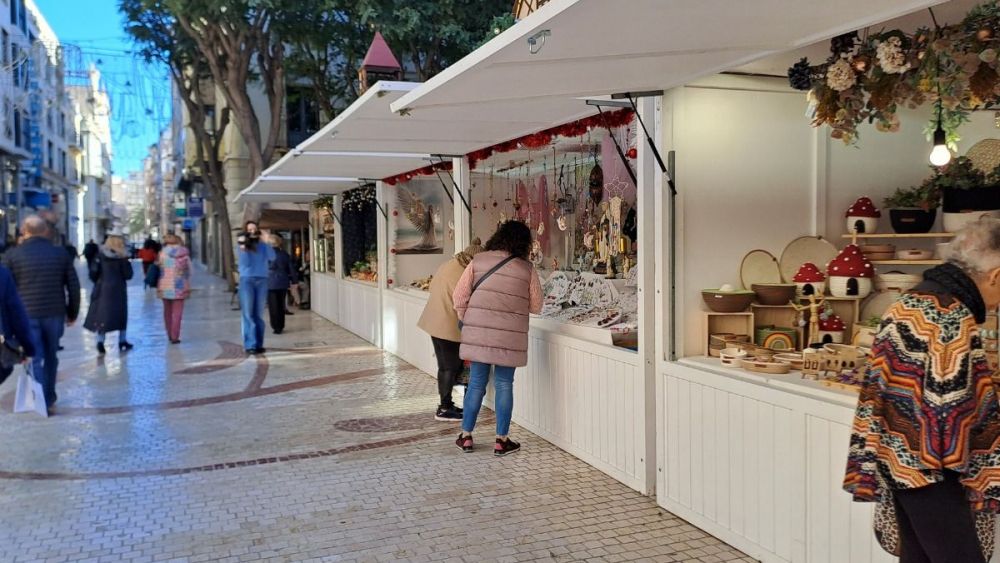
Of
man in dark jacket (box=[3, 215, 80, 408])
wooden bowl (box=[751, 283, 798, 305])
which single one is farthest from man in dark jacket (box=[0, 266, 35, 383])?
wooden bowl (box=[751, 283, 798, 305])

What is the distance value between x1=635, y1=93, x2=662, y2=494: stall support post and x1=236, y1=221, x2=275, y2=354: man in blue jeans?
7.28 meters

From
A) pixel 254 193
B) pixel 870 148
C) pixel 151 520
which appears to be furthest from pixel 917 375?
pixel 254 193

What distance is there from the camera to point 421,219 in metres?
10.6

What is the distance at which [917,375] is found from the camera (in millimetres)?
2316

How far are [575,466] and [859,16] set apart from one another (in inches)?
134

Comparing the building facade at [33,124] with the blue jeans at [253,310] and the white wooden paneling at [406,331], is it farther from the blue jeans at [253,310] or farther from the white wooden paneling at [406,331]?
the white wooden paneling at [406,331]

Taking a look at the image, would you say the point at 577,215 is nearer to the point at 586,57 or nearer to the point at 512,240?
the point at 512,240

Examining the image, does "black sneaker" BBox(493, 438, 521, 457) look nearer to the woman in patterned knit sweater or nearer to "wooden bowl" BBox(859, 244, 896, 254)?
"wooden bowl" BBox(859, 244, 896, 254)

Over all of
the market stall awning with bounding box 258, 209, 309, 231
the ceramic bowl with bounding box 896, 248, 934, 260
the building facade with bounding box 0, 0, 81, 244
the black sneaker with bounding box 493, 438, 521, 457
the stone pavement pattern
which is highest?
the building facade with bounding box 0, 0, 81, 244

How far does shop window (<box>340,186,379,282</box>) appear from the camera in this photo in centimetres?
1197

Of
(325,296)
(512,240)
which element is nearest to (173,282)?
(325,296)

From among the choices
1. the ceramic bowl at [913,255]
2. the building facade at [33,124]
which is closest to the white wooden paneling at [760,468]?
the ceramic bowl at [913,255]

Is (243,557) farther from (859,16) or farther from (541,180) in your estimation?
(541,180)

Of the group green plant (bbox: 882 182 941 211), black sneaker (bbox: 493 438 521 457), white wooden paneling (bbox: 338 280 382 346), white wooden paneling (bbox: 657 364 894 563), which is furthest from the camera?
white wooden paneling (bbox: 338 280 382 346)
